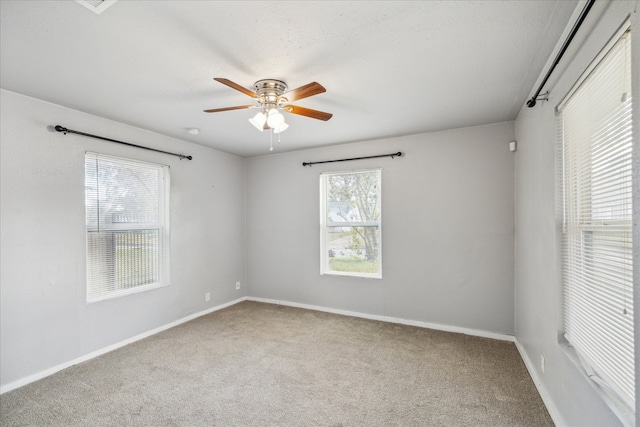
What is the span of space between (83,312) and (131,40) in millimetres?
2643

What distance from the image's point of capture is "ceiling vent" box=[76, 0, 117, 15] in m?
1.44

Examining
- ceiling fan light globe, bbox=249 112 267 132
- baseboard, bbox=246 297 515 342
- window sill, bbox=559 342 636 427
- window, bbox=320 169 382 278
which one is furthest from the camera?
window, bbox=320 169 382 278

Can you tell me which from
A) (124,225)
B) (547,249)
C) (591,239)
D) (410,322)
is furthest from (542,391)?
(124,225)

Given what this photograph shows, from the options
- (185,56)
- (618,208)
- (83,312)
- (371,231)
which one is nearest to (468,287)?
(371,231)

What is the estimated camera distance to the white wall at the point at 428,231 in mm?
3453

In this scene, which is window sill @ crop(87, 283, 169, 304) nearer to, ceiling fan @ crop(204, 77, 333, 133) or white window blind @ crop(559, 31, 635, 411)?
ceiling fan @ crop(204, 77, 333, 133)

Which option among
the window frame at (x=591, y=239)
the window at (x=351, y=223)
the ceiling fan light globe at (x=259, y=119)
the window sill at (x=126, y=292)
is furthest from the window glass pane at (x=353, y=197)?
the window sill at (x=126, y=292)

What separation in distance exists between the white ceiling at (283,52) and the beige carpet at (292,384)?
2.43 meters

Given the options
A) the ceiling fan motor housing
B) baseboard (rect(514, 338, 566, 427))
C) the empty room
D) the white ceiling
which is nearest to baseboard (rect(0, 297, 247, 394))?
the empty room

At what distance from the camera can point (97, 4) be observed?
1.46 m

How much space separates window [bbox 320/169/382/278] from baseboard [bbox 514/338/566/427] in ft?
5.74

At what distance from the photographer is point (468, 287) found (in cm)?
359

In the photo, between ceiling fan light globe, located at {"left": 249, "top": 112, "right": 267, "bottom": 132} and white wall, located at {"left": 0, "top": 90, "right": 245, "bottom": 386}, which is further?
white wall, located at {"left": 0, "top": 90, "right": 245, "bottom": 386}

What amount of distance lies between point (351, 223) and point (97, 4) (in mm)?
3451
